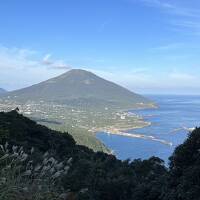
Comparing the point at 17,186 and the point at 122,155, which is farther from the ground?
the point at 17,186

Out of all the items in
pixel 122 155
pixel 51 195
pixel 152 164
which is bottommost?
pixel 122 155

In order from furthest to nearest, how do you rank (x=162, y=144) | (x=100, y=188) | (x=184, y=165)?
(x=162, y=144) → (x=100, y=188) → (x=184, y=165)

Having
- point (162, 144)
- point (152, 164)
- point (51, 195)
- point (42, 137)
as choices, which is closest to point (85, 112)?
point (162, 144)

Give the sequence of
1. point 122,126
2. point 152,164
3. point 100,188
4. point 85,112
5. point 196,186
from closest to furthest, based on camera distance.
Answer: point 196,186, point 100,188, point 152,164, point 122,126, point 85,112

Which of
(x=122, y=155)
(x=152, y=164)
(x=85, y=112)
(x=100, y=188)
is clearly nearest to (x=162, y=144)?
(x=122, y=155)

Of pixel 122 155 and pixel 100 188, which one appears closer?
pixel 100 188

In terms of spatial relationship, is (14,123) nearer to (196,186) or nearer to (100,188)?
(100,188)

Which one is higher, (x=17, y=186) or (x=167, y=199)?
(x=17, y=186)

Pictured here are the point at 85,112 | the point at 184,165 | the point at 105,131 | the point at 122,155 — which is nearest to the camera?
the point at 184,165

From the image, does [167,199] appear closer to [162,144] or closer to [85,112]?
[162,144]
